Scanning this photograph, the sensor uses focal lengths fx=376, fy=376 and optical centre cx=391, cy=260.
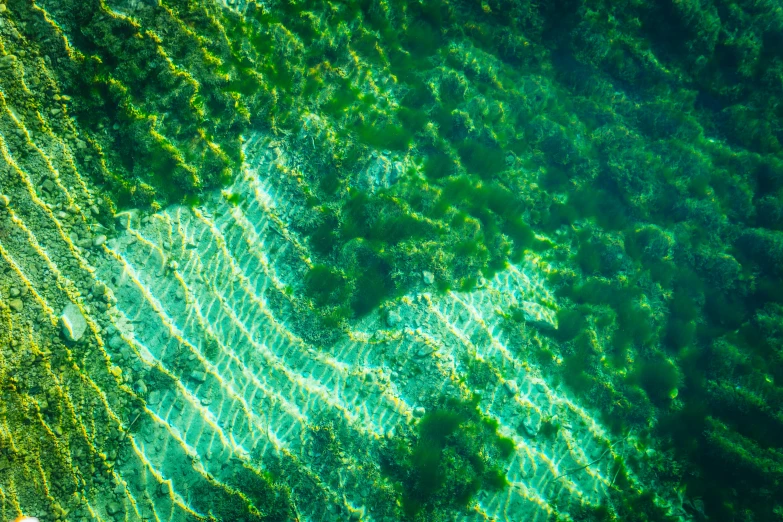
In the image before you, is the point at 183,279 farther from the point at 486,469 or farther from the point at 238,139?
the point at 486,469

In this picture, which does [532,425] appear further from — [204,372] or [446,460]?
[204,372]

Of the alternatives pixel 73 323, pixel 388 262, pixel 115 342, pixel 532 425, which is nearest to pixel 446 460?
pixel 532 425

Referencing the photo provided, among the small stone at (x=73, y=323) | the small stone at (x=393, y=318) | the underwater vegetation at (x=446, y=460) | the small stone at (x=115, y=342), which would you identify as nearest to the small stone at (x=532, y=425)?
the underwater vegetation at (x=446, y=460)

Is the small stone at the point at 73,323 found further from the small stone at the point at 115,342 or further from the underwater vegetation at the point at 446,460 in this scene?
the underwater vegetation at the point at 446,460

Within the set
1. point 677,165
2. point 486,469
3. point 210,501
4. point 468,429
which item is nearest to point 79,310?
point 210,501

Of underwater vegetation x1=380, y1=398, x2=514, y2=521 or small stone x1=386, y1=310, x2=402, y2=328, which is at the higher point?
small stone x1=386, y1=310, x2=402, y2=328

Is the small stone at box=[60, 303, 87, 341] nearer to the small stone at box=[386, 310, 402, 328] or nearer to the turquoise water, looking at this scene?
the turquoise water

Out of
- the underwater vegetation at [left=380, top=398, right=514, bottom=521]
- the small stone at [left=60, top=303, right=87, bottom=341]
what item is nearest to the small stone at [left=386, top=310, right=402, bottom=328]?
the underwater vegetation at [left=380, top=398, right=514, bottom=521]
